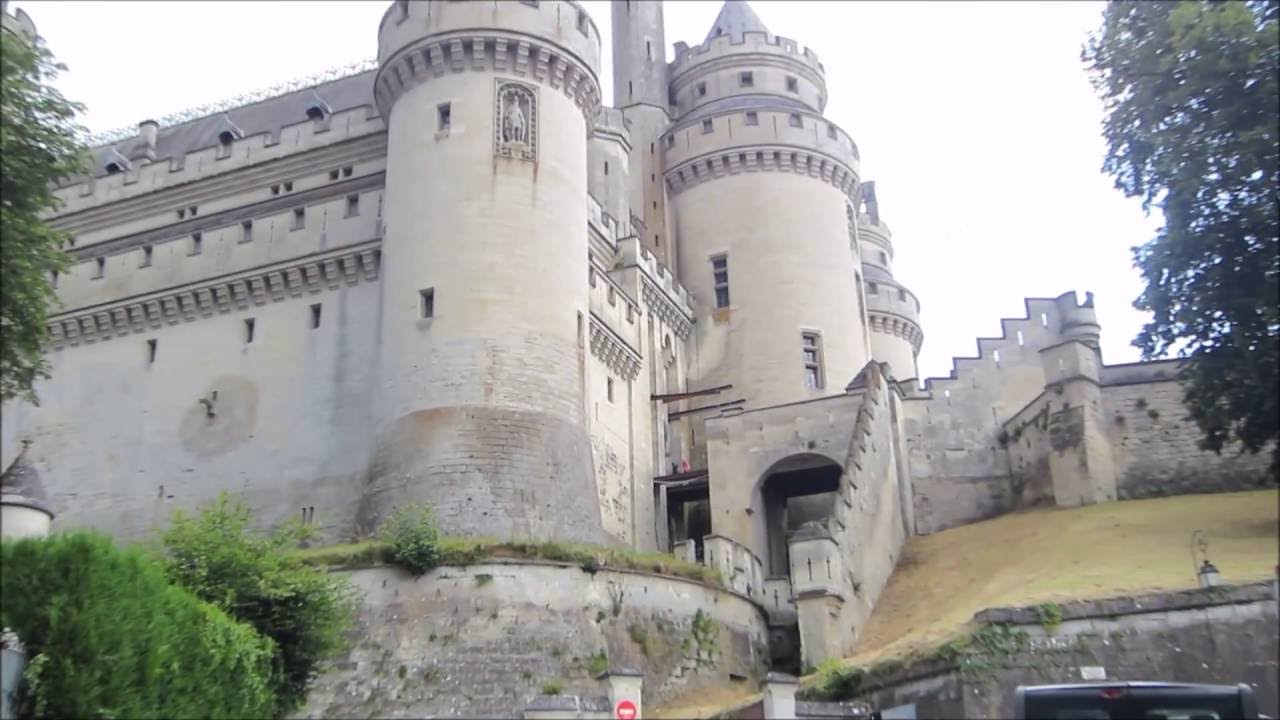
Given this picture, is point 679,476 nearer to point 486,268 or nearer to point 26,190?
point 486,268

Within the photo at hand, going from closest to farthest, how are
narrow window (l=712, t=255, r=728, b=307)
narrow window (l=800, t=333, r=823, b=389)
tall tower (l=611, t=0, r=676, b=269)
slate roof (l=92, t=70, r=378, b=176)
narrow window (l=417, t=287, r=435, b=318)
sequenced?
narrow window (l=417, t=287, r=435, b=318) < slate roof (l=92, t=70, r=378, b=176) < narrow window (l=800, t=333, r=823, b=389) < narrow window (l=712, t=255, r=728, b=307) < tall tower (l=611, t=0, r=676, b=269)

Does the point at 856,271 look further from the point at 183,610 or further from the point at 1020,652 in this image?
the point at 183,610

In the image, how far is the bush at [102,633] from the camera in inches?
679

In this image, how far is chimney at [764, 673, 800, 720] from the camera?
19000 mm

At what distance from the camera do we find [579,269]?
115ft

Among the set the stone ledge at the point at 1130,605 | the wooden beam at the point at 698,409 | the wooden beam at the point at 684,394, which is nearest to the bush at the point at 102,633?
the stone ledge at the point at 1130,605

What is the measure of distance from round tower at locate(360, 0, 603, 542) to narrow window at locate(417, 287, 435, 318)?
0.20ft

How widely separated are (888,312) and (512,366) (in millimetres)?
28529

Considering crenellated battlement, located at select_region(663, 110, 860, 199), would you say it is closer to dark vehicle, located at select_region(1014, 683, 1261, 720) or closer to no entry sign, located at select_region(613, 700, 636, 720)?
no entry sign, located at select_region(613, 700, 636, 720)

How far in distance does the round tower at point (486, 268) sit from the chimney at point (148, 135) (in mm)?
14035

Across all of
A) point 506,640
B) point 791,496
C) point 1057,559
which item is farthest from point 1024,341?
point 506,640

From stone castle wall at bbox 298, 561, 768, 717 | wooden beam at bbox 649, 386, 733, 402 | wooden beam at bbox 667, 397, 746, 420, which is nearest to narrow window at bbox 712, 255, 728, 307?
wooden beam at bbox 649, 386, 733, 402

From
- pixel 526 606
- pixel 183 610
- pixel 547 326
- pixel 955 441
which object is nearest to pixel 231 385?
pixel 547 326

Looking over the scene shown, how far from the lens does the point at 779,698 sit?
19.1 metres
